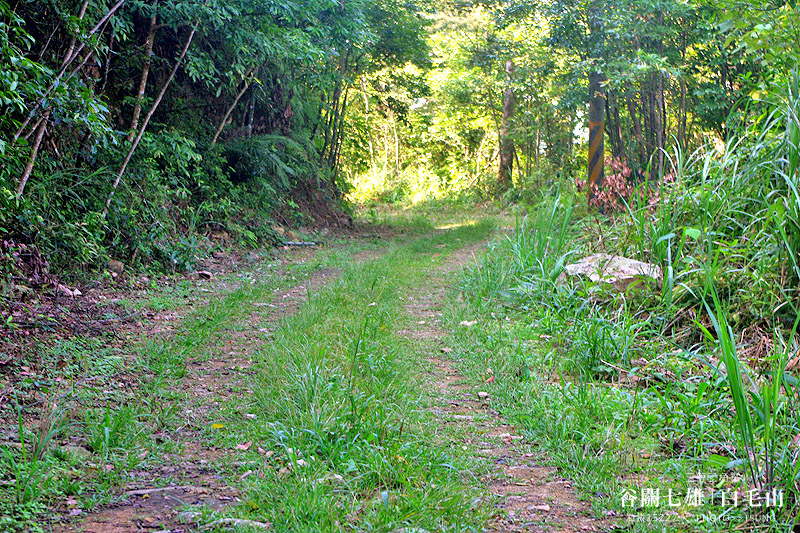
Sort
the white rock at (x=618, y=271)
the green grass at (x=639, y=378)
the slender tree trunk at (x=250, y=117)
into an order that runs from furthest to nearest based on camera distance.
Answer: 1. the slender tree trunk at (x=250, y=117)
2. the white rock at (x=618, y=271)
3. the green grass at (x=639, y=378)

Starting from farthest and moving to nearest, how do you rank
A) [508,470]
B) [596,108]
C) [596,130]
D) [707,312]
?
[596,108]
[596,130]
[707,312]
[508,470]

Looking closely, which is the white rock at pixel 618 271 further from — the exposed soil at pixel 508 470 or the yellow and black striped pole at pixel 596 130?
the yellow and black striped pole at pixel 596 130

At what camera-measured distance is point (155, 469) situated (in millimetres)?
2625

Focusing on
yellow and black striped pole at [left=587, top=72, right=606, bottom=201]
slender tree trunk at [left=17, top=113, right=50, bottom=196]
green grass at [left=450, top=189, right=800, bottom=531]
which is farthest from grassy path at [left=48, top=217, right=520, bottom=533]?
yellow and black striped pole at [left=587, top=72, right=606, bottom=201]

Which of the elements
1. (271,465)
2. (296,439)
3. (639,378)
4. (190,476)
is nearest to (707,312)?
(639,378)

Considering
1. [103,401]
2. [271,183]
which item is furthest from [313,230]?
[103,401]

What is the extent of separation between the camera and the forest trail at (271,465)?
87.0 inches

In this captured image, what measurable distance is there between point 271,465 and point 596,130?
9.57 metres

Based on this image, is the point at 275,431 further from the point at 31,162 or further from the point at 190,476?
the point at 31,162

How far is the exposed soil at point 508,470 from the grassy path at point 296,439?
3.6 inches

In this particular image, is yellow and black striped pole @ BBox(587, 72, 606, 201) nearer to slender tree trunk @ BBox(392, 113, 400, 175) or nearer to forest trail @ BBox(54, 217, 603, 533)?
forest trail @ BBox(54, 217, 603, 533)

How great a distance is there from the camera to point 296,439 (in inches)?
110

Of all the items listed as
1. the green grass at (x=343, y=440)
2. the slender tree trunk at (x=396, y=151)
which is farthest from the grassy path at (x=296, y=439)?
the slender tree trunk at (x=396, y=151)

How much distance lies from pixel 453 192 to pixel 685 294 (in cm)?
1975
